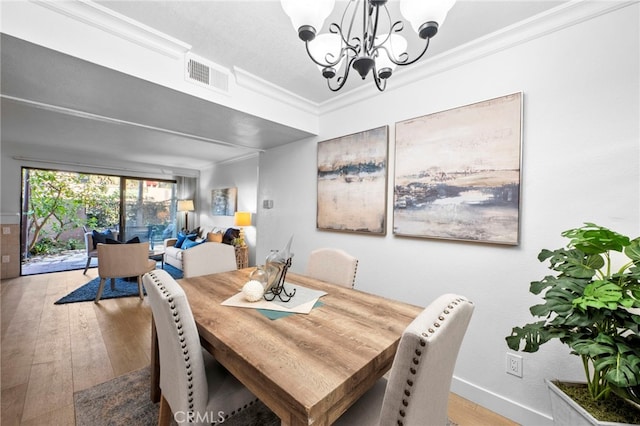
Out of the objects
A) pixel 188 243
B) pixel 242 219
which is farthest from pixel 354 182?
pixel 188 243

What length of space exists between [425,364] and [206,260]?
6.17 feet

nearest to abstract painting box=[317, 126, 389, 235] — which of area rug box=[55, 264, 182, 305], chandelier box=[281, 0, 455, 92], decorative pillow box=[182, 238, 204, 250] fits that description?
chandelier box=[281, 0, 455, 92]

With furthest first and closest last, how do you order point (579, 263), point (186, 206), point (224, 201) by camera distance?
point (186, 206), point (224, 201), point (579, 263)

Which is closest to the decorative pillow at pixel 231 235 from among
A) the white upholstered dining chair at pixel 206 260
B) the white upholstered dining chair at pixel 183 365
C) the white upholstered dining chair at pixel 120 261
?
the white upholstered dining chair at pixel 120 261

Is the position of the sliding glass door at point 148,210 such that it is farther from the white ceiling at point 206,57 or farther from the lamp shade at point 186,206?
the white ceiling at point 206,57

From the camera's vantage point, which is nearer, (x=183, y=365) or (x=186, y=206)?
(x=183, y=365)

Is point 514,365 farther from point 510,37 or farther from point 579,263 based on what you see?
point 510,37

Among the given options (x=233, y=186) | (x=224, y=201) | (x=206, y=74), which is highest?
(x=206, y=74)

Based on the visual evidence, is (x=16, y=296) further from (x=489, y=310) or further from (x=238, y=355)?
(x=489, y=310)

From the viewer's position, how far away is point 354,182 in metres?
2.36

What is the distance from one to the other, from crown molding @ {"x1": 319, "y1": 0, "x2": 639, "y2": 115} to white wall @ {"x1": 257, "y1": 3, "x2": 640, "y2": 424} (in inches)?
1.4

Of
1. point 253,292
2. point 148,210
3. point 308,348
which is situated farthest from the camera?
point 148,210

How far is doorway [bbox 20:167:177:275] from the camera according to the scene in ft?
15.9

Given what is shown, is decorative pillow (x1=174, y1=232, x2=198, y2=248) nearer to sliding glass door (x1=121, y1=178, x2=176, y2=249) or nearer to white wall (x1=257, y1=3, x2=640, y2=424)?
sliding glass door (x1=121, y1=178, x2=176, y2=249)
